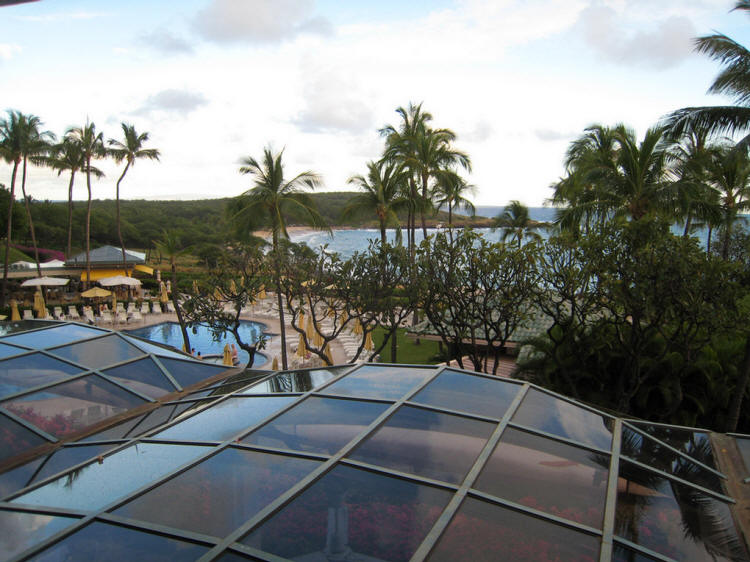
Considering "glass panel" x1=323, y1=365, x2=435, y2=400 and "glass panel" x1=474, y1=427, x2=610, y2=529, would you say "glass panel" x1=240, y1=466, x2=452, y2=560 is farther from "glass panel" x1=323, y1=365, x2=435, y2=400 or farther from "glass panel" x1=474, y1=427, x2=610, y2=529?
"glass panel" x1=323, y1=365, x2=435, y2=400

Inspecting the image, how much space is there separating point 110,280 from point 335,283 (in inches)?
1020

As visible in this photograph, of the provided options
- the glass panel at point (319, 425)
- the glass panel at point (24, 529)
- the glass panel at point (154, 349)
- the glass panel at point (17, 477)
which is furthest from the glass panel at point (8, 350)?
the glass panel at point (319, 425)

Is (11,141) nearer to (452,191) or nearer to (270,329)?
(270,329)

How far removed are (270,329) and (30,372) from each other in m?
24.2

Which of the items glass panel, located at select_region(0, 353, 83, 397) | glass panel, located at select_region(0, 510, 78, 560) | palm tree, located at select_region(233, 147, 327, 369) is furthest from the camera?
palm tree, located at select_region(233, 147, 327, 369)

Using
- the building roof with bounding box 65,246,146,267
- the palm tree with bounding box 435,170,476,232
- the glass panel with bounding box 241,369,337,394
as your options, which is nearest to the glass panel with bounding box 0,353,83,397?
the glass panel with bounding box 241,369,337,394

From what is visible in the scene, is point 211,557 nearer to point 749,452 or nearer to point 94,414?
point 94,414

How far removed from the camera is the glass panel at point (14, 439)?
6.96 meters

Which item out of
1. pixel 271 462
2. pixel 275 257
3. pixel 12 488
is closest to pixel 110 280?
pixel 275 257

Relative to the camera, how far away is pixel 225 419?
6082 mm

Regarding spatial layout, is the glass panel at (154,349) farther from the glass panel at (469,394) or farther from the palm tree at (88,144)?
the palm tree at (88,144)

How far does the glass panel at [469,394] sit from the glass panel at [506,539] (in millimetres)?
1932

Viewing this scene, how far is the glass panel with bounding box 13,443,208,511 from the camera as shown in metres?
4.40

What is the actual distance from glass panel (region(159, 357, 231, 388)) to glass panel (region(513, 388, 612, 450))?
6.87 m
